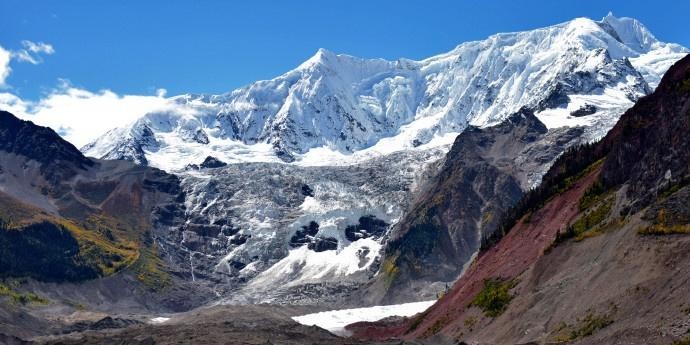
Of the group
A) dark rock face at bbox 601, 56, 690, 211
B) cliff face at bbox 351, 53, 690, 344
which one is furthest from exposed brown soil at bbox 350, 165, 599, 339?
dark rock face at bbox 601, 56, 690, 211

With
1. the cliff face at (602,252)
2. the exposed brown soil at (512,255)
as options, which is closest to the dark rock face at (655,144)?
the cliff face at (602,252)

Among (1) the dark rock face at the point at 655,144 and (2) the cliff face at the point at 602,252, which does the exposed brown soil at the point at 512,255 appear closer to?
(2) the cliff face at the point at 602,252

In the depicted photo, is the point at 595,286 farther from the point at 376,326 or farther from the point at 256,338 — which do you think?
the point at 376,326

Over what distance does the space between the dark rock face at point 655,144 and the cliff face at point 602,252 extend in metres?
0.14

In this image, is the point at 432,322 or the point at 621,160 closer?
the point at 621,160

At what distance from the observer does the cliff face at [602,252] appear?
65.2 m

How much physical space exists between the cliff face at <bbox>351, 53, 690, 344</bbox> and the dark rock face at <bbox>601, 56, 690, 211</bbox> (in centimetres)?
14

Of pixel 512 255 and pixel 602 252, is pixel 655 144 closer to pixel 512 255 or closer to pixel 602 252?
pixel 602 252

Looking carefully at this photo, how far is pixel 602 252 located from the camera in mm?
79750

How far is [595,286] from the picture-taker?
74062 millimetres

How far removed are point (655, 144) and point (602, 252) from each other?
48.6 feet

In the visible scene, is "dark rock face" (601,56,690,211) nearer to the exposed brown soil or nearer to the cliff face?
the cliff face

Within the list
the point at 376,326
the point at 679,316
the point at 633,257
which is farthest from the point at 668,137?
the point at 376,326

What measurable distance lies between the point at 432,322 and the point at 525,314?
39593mm
